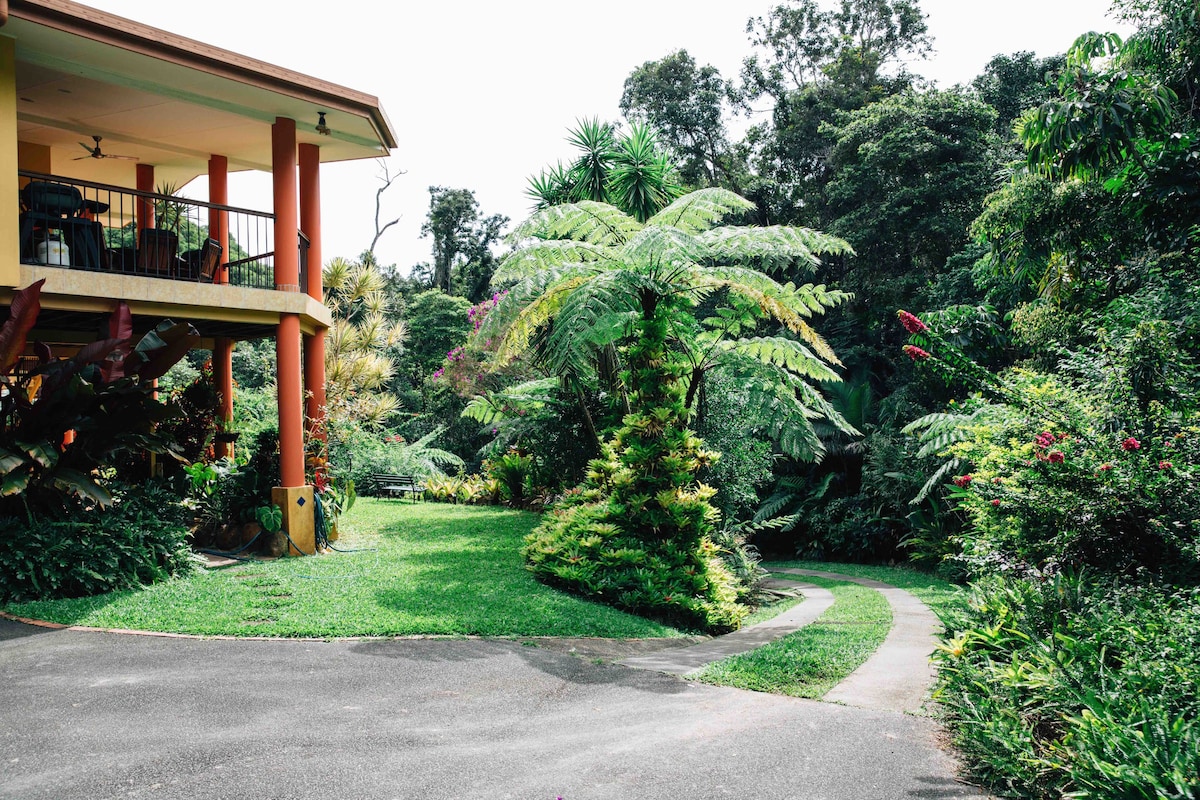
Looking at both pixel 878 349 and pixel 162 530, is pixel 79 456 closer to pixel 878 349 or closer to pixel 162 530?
pixel 162 530

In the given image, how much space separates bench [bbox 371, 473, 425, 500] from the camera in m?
19.8

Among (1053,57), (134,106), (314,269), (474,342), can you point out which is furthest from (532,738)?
(1053,57)

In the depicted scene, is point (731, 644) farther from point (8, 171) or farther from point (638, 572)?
point (8, 171)

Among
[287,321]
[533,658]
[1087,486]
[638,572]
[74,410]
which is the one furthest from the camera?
[287,321]

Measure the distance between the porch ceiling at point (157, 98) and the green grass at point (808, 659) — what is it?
8388mm

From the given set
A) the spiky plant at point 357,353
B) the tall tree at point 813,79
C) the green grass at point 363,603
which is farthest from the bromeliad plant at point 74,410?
the tall tree at point 813,79

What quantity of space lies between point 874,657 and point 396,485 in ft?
48.7

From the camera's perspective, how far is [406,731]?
185 inches

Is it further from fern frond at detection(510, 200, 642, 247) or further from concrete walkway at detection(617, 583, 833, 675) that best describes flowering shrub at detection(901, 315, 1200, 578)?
fern frond at detection(510, 200, 642, 247)

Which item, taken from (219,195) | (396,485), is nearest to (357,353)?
(396,485)

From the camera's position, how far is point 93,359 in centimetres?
824

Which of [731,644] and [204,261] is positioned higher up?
[204,261]

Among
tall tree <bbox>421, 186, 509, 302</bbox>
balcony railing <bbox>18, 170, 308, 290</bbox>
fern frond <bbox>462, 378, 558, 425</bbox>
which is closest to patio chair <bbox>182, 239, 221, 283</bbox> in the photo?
balcony railing <bbox>18, 170, 308, 290</bbox>

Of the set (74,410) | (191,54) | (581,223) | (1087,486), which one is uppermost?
(191,54)
